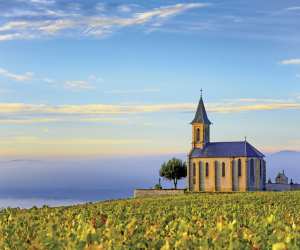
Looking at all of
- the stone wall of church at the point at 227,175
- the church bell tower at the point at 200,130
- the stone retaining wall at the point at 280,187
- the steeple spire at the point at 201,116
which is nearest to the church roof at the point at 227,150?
the stone wall of church at the point at 227,175

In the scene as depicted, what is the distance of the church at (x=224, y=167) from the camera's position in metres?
106

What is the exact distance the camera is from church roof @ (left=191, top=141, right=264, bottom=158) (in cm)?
10644

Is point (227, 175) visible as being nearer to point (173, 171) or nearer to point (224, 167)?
point (224, 167)

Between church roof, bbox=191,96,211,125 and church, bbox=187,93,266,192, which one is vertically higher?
church roof, bbox=191,96,211,125

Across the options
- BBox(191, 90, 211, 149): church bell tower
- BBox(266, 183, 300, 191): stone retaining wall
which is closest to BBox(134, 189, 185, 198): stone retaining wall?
BBox(191, 90, 211, 149): church bell tower

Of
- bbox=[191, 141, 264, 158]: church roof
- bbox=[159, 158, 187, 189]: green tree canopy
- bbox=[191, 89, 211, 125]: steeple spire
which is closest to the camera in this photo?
bbox=[191, 141, 264, 158]: church roof

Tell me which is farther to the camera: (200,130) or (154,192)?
(200,130)

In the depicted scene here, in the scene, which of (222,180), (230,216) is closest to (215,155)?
(222,180)

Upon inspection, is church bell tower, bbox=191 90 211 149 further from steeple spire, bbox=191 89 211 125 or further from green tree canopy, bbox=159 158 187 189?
green tree canopy, bbox=159 158 187 189

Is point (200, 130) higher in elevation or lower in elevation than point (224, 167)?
higher

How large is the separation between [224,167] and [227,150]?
3.02 m

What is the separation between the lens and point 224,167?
350 feet

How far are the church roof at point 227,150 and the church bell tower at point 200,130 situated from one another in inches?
35.4

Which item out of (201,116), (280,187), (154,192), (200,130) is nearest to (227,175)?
(200,130)
